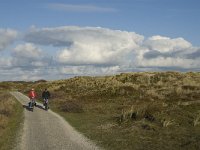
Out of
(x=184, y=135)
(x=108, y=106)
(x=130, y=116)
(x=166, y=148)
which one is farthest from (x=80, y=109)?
(x=166, y=148)

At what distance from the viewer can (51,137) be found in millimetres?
20812

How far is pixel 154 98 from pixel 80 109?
10.9 metres

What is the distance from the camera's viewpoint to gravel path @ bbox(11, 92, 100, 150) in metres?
18.1

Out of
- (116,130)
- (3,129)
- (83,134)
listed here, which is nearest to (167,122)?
(116,130)

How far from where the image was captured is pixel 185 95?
1710 inches

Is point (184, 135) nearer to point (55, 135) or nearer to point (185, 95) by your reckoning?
point (55, 135)

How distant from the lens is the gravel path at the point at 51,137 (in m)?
18.1

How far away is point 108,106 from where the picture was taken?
1537 inches

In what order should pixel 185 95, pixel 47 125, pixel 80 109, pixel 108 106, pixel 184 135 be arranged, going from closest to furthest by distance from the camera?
pixel 184 135, pixel 47 125, pixel 80 109, pixel 108 106, pixel 185 95

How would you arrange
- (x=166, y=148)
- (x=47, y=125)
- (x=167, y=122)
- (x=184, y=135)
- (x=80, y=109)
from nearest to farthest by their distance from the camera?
1. (x=166, y=148)
2. (x=184, y=135)
3. (x=167, y=122)
4. (x=47, y=125)
5. (x=80, y=109)

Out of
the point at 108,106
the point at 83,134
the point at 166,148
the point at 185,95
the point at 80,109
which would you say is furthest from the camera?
the point at 185,95

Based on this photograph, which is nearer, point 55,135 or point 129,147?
point 129,147

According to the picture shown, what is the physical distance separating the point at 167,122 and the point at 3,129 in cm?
978

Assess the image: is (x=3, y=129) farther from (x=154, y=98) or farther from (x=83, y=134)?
(x=154, y=98)
